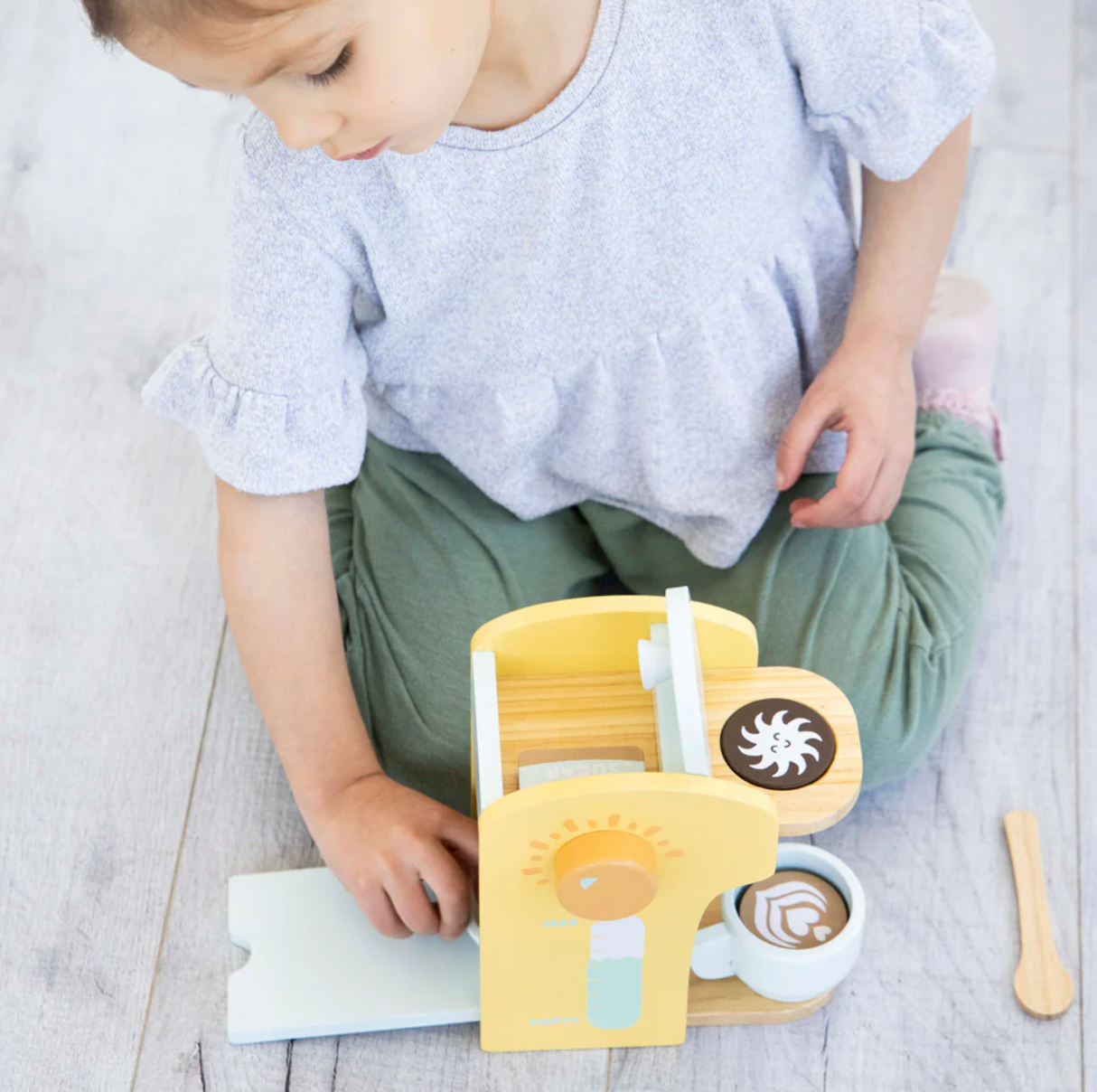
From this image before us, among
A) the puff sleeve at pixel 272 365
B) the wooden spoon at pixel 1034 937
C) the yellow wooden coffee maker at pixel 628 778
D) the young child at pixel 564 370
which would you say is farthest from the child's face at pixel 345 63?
the wooden spoon at pixel 1034 937

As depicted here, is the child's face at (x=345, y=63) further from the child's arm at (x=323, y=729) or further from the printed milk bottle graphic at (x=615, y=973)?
the printed milk bottle graphic at (x=615, y=973)

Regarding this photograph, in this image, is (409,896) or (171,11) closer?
(171,11)

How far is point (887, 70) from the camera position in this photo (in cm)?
73

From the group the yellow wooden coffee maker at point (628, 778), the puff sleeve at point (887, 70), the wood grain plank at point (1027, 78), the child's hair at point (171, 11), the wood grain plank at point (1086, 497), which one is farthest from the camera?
the wood grain plank at point (1027, 78)

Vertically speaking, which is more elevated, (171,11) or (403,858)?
(171,11)

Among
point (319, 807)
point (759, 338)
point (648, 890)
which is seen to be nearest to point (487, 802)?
point (648, 890)

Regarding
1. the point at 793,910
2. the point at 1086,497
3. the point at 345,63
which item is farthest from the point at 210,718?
the point at 1086,497

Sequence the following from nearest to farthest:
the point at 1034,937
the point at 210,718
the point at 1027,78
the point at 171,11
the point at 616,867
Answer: the point at 171,11 < the point at 616,867 < the point at 1034,937 < the point at 210,718 < the point at 1027,78

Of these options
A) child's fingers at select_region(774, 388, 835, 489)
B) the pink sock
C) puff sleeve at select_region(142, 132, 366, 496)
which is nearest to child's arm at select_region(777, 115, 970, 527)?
child's fingers at select_region(774, 388, 835, 489)

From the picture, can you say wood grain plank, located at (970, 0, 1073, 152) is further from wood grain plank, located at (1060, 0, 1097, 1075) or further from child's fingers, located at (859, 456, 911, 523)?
child's fingers, located at (859, 456, 911, 523)

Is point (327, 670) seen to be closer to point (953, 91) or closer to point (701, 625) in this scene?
point (701, 625)

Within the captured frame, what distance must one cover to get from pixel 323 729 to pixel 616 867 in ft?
0.84

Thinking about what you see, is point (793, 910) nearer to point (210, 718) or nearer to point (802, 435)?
point (802, 435)

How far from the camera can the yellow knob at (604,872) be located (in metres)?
0.61
